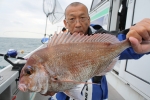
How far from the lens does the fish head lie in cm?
94

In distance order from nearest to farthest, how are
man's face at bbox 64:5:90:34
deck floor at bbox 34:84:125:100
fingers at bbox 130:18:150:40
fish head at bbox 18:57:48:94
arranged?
fish head at bbox 18:57:48:94
fingers at bbox 130:18:150:40
man's face at bbox 64:5:90:34
deck floor at bbox 34:84:125:100

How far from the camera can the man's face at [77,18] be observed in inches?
64.4

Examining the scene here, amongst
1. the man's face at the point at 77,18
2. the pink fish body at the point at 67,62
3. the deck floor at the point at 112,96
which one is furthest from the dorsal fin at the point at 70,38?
the deck floor at the point at 112,96

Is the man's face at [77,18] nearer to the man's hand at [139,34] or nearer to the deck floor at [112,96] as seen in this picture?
the man's hand at [139,34]

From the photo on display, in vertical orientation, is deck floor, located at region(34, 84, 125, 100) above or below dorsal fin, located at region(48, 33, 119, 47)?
below

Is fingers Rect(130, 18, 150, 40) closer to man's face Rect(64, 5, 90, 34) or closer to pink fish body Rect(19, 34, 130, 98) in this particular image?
pink fish body Rect(19, 34, 130, 98)

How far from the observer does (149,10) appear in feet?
6.95

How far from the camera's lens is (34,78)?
95cm

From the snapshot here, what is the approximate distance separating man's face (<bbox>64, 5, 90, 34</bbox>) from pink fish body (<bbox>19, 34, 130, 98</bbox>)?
→ 24.4 inches

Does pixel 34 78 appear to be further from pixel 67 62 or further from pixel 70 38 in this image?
pixel 70 38

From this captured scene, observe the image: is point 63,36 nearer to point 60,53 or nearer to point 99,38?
point 60,53

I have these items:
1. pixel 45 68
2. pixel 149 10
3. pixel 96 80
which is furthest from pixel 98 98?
pixel 149 10

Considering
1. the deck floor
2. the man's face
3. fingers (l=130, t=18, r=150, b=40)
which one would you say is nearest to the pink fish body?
fingers (l=130, t=18, r=150, b=40)

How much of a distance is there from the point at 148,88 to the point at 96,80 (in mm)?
979
